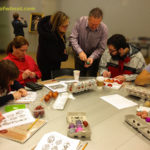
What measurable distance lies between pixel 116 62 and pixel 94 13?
77 centimetres

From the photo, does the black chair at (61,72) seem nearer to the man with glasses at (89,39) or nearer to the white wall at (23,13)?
the man with glasses at (89,39)

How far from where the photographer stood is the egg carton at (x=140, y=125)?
1.06 meters

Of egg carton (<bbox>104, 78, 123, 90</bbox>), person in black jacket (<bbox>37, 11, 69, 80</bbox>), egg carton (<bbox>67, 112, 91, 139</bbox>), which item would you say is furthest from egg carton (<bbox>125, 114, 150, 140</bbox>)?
person in black jacket (<bbox>37, 11, 69, 80</bbox>)

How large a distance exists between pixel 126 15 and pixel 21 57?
394 centimetres

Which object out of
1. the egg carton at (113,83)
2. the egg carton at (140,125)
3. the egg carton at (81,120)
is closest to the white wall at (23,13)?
the egg carton at (113,83)

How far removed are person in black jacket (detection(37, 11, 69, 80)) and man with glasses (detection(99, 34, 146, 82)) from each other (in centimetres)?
70

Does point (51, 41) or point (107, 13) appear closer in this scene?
point (51, 41)

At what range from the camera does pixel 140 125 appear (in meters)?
1.13

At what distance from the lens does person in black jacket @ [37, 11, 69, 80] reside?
226 centimetres

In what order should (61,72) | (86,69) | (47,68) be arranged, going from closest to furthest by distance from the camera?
(61,72) → (47,68) → (86,69)

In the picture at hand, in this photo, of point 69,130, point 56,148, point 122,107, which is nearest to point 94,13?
point 122,107

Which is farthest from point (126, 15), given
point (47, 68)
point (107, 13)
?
point (47, 68)

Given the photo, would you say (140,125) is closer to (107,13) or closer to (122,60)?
(122,60)

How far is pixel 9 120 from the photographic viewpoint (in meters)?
1.18
